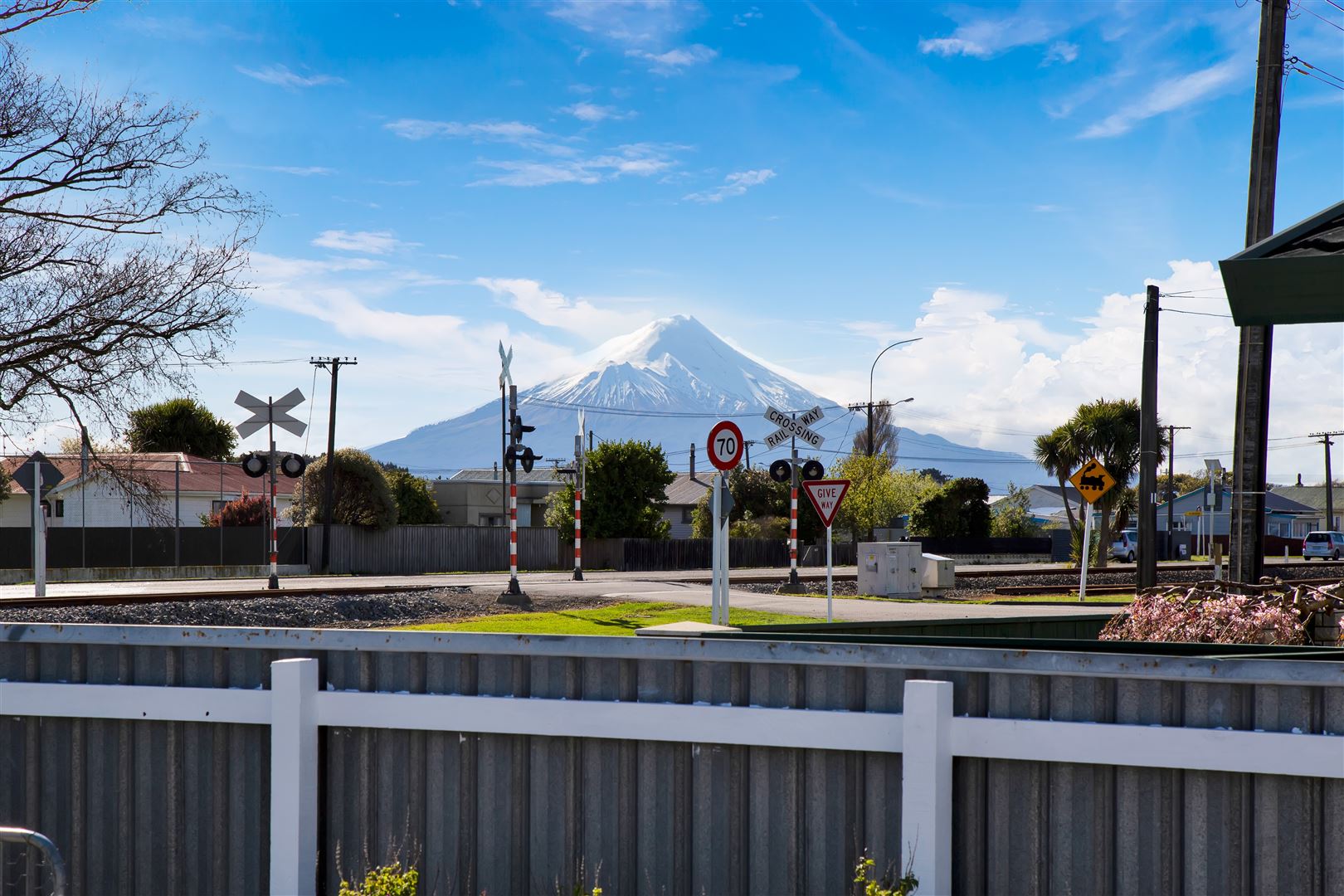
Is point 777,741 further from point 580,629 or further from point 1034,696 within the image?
Result: point 580,629

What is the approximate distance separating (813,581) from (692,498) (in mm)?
51756

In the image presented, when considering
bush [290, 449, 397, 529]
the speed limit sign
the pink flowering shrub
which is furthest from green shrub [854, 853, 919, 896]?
bush [290, 449, 397, 529]

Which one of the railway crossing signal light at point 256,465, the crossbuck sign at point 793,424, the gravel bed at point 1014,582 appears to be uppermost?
the crossbuck sign at point 793,424

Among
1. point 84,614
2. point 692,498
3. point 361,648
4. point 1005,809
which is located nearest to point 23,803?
point 361,648

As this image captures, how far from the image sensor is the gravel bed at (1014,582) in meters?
26.4

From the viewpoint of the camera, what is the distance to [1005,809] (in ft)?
12.7

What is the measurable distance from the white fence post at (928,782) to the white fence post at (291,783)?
6.88 feet

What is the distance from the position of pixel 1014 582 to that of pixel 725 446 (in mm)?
19662

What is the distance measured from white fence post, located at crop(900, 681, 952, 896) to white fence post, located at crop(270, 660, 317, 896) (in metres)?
2.10

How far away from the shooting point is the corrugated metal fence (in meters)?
3.69

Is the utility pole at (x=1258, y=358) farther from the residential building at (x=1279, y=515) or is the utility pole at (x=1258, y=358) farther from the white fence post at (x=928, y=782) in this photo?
the residential building at (x=1279, y=515)

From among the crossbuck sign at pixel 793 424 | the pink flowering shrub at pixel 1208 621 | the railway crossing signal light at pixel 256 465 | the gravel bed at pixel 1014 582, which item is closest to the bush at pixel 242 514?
the railway crossing signal light at pixel 256 465

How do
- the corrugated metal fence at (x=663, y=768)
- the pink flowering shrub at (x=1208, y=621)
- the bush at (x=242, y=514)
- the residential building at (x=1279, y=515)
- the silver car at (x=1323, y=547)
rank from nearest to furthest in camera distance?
the corrugated metal fence at (x=663, y=768) → the pink flowering shrub at (x=1208, y=621) → the bush at (x=242, y=514) → the silver car at (x=1323, y=547) → the residential building at (x=1279, y=515)

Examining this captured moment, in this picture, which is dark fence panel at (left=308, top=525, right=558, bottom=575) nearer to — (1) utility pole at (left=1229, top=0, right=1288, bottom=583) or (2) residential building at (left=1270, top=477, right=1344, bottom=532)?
(1) utility pole at (left=1229, top=0, right=1288, bottom=583)
